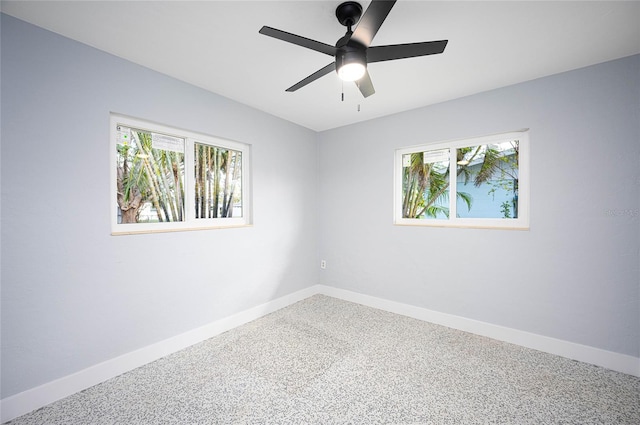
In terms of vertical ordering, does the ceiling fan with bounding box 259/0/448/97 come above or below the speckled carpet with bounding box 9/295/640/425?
above

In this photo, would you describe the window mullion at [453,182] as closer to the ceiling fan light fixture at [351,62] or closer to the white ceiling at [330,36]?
the white ceiling at [330,36]

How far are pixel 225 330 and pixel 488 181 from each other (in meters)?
3.23

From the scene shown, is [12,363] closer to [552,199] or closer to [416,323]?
[416,323]

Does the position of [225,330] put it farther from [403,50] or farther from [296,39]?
[403,50]

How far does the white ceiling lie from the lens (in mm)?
1541

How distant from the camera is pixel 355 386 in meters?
1.88

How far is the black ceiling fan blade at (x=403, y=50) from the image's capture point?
1370mm

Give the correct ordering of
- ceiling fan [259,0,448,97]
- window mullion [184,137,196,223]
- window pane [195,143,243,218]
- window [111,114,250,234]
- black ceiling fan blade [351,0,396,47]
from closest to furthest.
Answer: black ceiling fan blade [351,0,396,47]
ceiling fan [259,0,448,97]
window [111,114,250,234]
window mullion [184,137,196,223]
window pane [195,143,243,218]

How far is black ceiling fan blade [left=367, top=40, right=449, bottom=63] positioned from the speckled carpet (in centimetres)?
217

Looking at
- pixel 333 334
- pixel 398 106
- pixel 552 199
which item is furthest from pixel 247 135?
pixel 552 199

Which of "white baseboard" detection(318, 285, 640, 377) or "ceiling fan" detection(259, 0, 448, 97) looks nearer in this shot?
"ceiling fan" detection(259, 0, 448, 97)

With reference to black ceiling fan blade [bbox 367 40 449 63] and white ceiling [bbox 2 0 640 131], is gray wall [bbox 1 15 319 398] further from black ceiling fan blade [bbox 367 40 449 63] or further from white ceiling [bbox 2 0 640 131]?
black ceiling fan blade [bbox 367 40 449 63]

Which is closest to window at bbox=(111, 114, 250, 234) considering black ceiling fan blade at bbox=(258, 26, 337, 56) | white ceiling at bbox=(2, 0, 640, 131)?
white ceiling at bbox=(2, 0, 640, 131)

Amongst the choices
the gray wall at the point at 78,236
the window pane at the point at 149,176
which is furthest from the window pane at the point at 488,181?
the window pane at the point at 149,176
